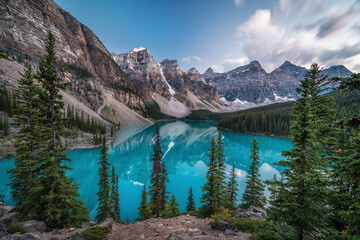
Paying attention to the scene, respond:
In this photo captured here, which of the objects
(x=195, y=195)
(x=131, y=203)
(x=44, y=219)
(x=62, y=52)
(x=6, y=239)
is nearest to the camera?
(x=6, y=239)

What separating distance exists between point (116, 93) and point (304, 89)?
155663 millimetres

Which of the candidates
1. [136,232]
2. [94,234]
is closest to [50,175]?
[94,234]

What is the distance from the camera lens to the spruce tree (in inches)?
337

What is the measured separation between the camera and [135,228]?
9.20 meters

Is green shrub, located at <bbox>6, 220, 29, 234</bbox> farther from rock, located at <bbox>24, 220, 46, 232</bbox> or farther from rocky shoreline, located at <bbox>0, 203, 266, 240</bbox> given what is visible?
rock, located at <bbox>24, 220, 46, 232</bbox>

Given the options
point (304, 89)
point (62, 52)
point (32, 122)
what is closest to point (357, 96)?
point (304, 89)

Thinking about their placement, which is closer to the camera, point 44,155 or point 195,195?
point 44,155

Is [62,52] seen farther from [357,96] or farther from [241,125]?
[357,96]

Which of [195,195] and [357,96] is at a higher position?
[357,96]

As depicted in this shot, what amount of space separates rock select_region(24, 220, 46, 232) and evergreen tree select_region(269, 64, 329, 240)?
11.4m

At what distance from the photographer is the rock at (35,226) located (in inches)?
289

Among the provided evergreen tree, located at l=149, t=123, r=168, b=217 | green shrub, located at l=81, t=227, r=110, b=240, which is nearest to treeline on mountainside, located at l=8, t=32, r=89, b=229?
green shrub, located at l=81, t=227, r=110, b=240

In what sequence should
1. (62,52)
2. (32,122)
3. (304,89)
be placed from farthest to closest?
1. (62,52)
2. (32,122)
3. (304,89)

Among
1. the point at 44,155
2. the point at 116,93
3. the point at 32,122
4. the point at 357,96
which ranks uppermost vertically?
the point at 116,93
